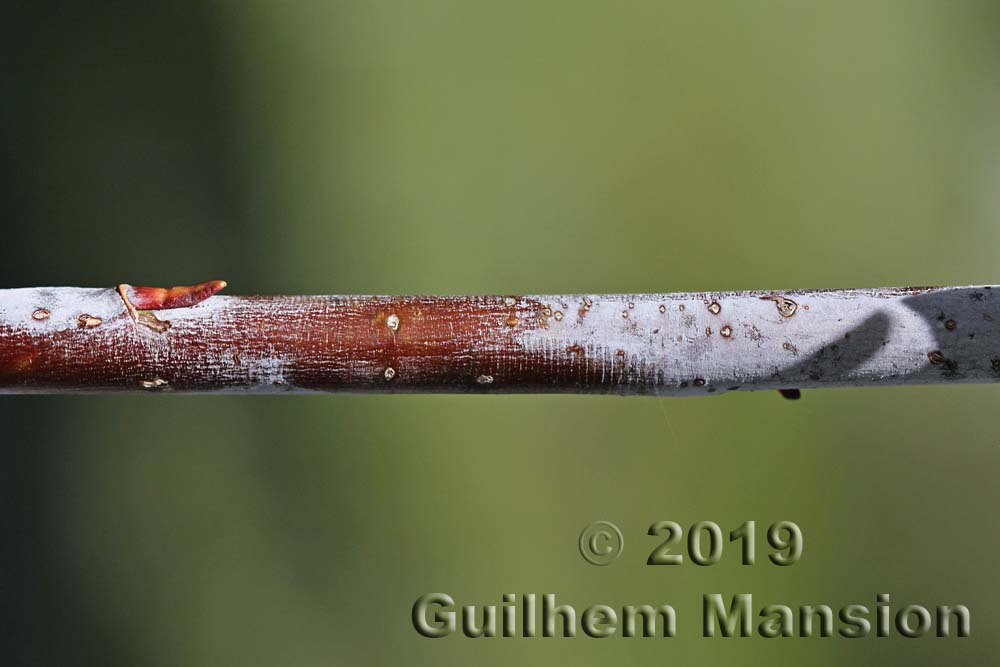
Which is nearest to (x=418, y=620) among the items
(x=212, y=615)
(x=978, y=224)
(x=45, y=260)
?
(x=212, y=615)

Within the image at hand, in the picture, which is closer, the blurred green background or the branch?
the branch

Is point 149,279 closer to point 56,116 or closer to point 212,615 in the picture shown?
point 56,116

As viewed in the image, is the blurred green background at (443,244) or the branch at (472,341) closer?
the branch at (472,341)

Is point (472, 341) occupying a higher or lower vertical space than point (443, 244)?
lower

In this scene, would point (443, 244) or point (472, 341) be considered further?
point (443, 244)
